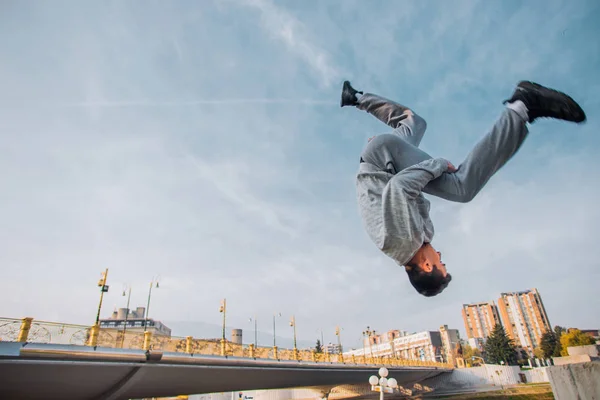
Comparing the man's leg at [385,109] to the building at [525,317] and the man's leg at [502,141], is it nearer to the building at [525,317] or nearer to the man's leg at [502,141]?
the man's leg at [502,141]

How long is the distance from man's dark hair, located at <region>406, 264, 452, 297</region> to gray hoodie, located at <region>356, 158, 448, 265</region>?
151 mm

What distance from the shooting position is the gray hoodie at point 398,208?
117 inches

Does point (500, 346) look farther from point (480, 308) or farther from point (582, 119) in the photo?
point (582, 119)

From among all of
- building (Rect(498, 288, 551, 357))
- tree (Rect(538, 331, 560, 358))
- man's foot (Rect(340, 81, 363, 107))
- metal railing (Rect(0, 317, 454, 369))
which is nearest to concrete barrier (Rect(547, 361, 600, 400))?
man's foot (Rect(340, 81, 363, 107))

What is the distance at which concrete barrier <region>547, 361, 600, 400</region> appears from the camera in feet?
12.6

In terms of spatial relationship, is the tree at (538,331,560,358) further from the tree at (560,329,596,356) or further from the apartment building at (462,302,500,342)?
the apartment building at (462,302,500,342)

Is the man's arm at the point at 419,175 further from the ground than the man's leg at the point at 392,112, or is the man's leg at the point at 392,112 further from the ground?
the man's leg at the point at 392,112

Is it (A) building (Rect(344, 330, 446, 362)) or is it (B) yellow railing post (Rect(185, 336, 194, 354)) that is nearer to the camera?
(B) yellow railing post (Rect(185, 336, 194, 354))

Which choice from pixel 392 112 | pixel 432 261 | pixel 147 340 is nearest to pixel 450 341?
pixel 147 340

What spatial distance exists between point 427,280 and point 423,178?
924 millimetres

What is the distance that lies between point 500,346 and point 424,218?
9627 centimetres

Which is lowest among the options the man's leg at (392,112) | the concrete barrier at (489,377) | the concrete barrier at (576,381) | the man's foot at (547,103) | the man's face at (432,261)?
the concrete barrier at (489,377)

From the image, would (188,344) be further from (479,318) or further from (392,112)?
(479,318)

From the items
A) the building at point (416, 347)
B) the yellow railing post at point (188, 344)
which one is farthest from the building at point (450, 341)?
the yellow railing post at point (188, 344)
